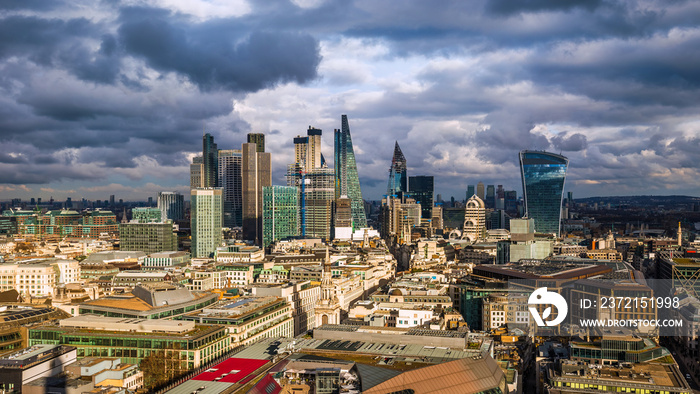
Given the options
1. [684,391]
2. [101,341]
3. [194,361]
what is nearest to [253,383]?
[194,361]

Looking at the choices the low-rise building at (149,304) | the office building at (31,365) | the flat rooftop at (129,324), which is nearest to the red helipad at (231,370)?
the flat rooftop at (129,324)

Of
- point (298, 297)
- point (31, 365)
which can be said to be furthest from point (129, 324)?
point (298, 297)

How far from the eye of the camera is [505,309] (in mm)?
80938

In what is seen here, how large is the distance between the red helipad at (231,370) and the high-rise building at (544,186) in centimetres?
14697

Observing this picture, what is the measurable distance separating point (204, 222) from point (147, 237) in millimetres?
17757

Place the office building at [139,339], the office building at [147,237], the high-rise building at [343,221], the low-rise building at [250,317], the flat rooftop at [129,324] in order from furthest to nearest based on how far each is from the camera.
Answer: the high-rise building at [343,221] < the office building at [147,237] < the low-rise building at [250,317] < the flat rooftop at [129,324] < the office building at [139,339]

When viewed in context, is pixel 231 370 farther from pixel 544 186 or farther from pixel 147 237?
pixel 544 186

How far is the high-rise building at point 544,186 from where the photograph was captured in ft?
616

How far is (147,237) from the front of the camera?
16162cm

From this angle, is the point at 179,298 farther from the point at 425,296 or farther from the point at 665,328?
the point at 665,328

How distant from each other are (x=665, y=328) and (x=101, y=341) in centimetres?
6313

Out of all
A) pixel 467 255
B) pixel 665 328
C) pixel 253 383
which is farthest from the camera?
pixel 467 255

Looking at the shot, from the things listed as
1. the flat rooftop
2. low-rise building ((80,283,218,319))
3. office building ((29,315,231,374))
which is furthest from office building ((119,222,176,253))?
the flat rooftop

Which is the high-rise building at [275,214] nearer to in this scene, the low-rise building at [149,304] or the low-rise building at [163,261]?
the low-rise building at [163,261]
